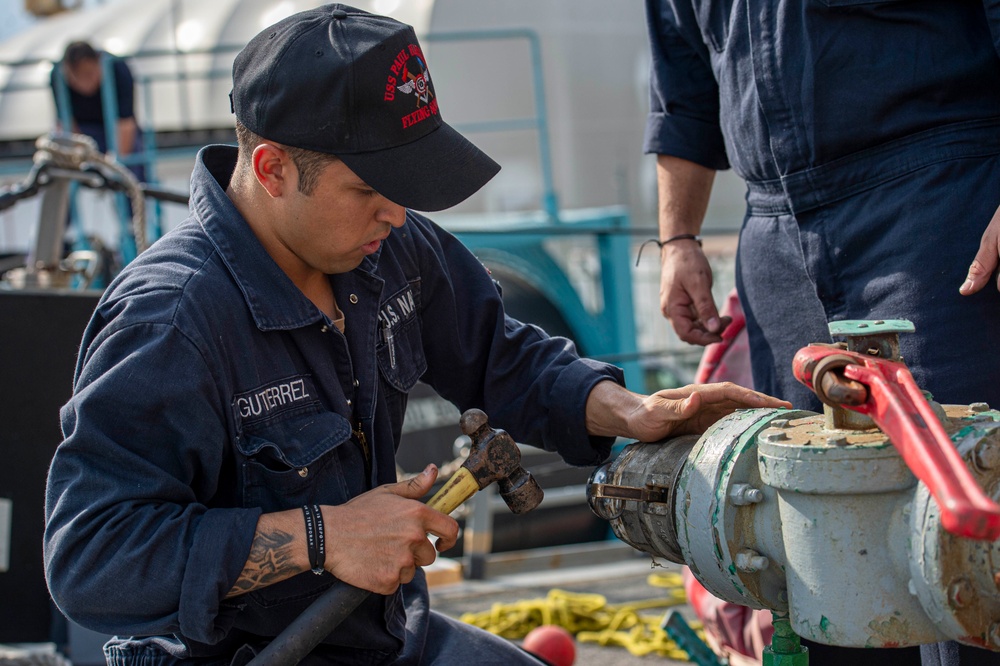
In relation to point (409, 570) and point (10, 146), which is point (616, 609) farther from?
point (10, 146)

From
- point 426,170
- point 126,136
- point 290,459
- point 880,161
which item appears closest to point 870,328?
point 880,161

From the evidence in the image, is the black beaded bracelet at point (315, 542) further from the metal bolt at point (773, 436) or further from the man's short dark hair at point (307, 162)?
the metal bolt at point (773, 436)

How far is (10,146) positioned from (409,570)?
33.8ft

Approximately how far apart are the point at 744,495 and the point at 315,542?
0.59 meters

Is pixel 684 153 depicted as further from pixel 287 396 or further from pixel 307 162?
pixel 287 396

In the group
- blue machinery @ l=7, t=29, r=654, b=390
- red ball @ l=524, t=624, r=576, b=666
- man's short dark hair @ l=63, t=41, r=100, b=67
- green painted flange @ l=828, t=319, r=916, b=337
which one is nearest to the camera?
green painted flange @ l=828, t=319, r=916, b=337

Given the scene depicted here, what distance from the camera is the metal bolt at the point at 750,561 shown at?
137 cm

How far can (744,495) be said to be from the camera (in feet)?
4.51

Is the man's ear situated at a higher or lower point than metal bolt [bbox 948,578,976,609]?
higher

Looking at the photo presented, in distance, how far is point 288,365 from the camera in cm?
166

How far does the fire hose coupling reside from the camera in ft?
3.87

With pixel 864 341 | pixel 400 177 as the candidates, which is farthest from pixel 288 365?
pixel 864 341

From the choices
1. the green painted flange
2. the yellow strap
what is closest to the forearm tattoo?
the green painted flange

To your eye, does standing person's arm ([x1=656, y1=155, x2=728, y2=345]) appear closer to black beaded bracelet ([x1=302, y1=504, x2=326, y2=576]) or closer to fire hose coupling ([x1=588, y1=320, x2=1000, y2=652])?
fire hose coupling ([x1=588, y1=320, x2=1000, y2=652])
